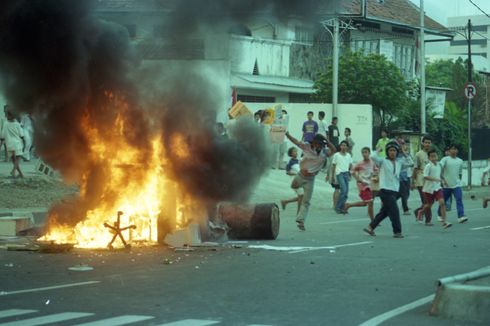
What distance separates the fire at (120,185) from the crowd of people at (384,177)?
4773 millimetres

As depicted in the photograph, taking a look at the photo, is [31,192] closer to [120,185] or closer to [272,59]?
[120,185]

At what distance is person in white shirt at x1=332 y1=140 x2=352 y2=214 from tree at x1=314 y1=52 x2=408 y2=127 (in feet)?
66.7

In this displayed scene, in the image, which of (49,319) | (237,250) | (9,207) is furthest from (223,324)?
(9,207)

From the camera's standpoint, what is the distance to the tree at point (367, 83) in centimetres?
4650

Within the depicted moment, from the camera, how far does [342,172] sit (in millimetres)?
25438

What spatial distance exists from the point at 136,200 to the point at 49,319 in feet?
22.2

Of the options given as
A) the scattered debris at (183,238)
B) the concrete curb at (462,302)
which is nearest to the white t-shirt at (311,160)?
the scattered debris at (183,238)

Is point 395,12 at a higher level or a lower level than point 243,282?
higher

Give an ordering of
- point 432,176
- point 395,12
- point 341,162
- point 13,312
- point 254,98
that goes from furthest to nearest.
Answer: point 395,12 < point 254,98 < point 341,162 < point 432,176 < point 13,312

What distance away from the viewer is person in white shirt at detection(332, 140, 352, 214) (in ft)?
83.4

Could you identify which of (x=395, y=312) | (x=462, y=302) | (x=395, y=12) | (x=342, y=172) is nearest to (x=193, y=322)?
(x=395, y=312)

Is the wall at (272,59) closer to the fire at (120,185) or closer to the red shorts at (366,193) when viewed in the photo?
the red shorts at (366,193)

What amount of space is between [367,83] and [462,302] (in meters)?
38.2

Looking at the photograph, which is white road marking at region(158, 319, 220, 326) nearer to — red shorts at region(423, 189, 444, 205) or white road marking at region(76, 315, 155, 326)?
white road marking at region(76, 315, 155, 326)
